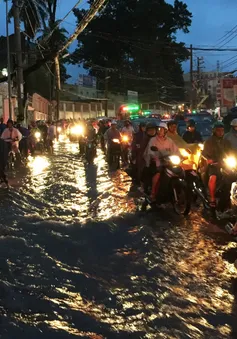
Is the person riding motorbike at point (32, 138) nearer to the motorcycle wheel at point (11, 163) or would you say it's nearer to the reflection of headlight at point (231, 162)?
the motorcycle wheel at point (11, 163)

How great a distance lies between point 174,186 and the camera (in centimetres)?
962

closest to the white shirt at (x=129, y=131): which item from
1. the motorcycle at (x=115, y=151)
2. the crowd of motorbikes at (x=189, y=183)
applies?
the motorcycle at (x=115, y=151)

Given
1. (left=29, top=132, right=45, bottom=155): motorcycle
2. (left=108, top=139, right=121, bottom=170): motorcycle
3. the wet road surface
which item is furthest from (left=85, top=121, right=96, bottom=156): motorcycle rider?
the wet road surface

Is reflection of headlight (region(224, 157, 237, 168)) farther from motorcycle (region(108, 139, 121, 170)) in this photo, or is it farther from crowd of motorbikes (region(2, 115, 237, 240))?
motorcycle (region(108, 139, 121, 170))

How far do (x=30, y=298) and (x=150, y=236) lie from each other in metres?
3.09

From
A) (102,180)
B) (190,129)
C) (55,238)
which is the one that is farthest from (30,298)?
(102,180)

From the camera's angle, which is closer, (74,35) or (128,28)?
(74,35)

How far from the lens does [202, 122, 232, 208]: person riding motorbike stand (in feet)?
29.1

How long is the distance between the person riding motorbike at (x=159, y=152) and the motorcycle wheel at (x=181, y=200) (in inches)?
16.7

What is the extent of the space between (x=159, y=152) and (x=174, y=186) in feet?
2.42

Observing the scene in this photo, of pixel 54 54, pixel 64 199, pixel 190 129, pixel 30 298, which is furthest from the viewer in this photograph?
pixel 54 54

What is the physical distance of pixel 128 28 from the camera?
7419 centimetres

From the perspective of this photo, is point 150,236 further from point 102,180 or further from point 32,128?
point 32,128

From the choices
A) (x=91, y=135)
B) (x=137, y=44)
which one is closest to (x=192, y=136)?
(x=91, y=135)
